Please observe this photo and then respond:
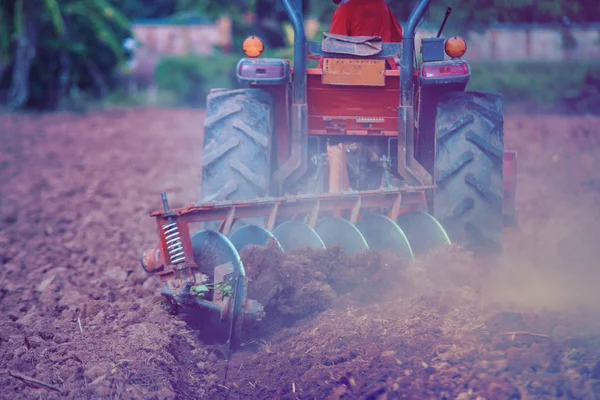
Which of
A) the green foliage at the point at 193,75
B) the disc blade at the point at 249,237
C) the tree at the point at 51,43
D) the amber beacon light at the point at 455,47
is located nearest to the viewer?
the disc blade at the point at 249,237

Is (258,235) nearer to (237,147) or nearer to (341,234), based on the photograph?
(341,234)

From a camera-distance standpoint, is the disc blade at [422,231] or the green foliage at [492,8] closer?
the disc blade at [422,231]

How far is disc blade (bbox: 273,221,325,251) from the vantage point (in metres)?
4.99

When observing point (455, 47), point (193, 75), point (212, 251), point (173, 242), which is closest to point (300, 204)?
point (212, 251)

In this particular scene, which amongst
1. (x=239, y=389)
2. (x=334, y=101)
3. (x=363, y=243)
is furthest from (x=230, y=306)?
(x=334, y=101)

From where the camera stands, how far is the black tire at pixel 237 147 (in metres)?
5.23

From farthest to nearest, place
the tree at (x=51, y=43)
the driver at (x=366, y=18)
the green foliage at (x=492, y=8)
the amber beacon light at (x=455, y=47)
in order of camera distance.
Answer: the tree at (x=51, y=43) → the green foliage at (x=492, y=8) → the driver at (x=366, y=18) → the amber beacon light at (x=455, y=47)

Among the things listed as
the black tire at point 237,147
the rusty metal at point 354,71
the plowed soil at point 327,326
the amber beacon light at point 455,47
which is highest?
the amber beacon light at point 455,47

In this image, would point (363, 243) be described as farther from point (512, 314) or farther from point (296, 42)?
point (296, 42)

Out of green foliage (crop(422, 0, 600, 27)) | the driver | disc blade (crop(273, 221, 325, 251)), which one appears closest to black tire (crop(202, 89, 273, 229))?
disc blade (crop(273, 221, 325, 251))

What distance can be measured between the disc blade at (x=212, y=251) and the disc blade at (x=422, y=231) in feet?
4.72

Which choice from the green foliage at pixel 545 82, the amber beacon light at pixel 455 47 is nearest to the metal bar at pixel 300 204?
the amber beacon light at pixel 455 47

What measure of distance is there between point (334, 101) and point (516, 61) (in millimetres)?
17178

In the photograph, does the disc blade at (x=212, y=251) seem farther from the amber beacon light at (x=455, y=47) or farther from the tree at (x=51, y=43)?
the tree at (x=51, y=43)
